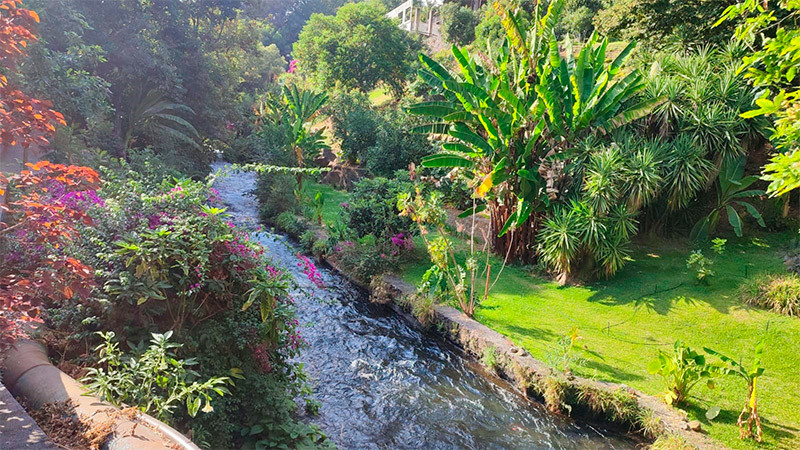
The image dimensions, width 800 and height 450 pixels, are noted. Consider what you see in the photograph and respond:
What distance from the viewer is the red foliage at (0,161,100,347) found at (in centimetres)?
310

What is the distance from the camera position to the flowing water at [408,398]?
539cm

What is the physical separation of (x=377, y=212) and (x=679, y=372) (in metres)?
7.19

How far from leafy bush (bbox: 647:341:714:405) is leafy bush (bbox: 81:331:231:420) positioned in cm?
506

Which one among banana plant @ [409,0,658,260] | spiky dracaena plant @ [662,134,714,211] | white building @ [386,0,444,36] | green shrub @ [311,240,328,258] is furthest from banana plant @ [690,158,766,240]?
white building @ [386,0,444,36]

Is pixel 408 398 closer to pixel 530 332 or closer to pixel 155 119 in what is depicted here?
pixel 530 332

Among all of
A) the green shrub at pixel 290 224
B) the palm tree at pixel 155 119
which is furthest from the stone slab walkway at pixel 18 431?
the palm tree at pixel 155 119

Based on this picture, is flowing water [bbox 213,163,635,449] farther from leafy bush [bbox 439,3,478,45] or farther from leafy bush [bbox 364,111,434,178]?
leafy bush [bbox 439,3,478,45]

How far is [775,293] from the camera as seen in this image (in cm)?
734

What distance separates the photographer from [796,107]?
12.2ft

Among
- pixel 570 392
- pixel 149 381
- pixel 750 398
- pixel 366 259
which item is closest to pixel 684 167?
pixel 750 398

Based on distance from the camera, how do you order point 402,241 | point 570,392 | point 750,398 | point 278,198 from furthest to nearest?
point 278,198 → point 402,241 → point 570,392 → point 750,398

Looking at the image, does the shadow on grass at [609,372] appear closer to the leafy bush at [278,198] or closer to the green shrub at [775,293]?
the green shrub at [775,293]

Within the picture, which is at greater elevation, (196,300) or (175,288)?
(175,288)

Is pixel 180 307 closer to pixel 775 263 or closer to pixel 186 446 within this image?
pixel 186 446
